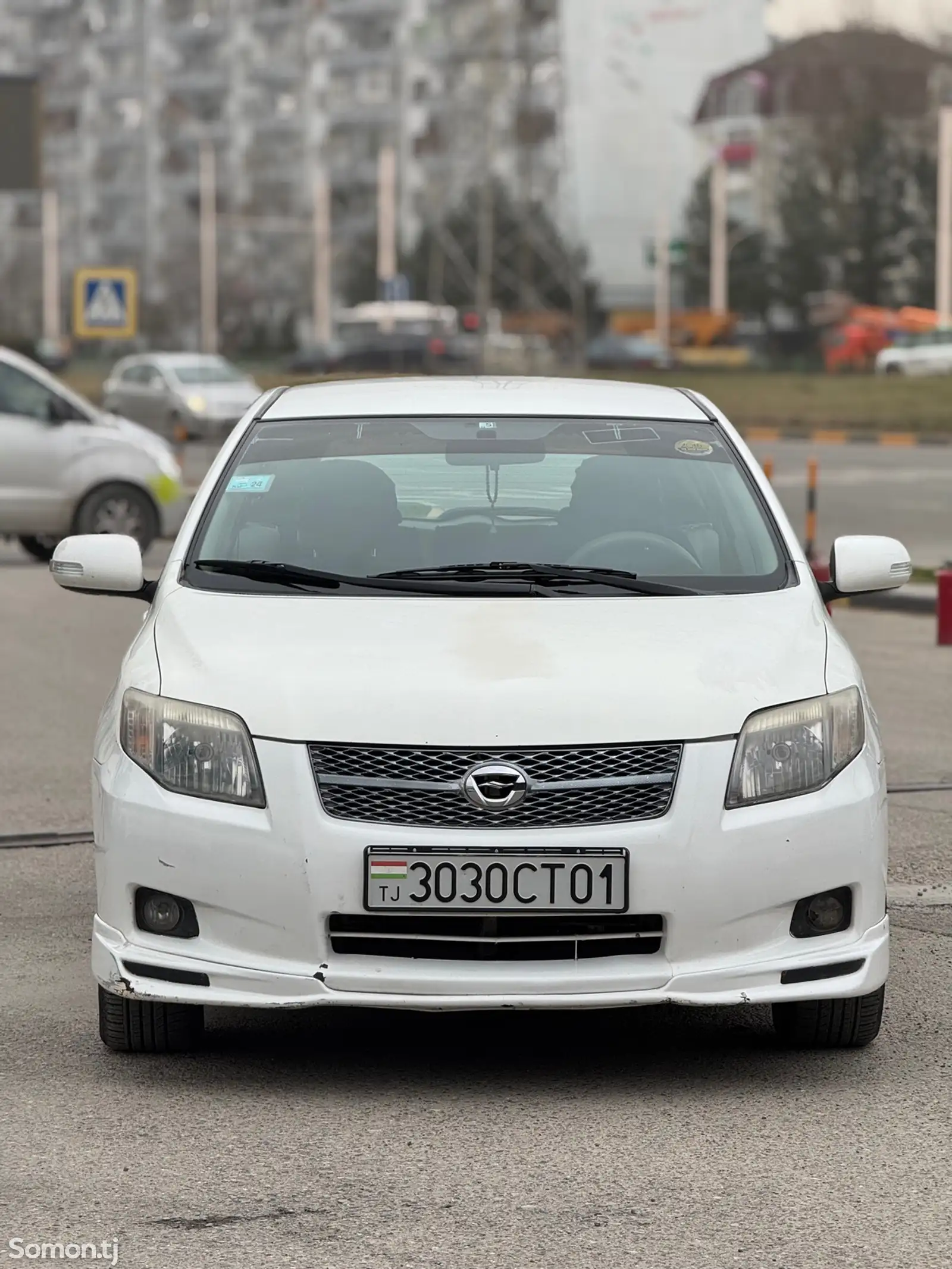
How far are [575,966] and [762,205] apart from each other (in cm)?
10080

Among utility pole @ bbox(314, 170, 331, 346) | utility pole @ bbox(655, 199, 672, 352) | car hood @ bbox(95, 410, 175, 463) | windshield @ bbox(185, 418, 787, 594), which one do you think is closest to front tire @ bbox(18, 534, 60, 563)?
car hood @ bbox(95, 410, 175, 463)

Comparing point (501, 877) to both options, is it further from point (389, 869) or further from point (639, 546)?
point (639, 546)

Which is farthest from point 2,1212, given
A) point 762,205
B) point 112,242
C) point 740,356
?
point 112,242

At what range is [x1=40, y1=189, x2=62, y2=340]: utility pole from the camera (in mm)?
110438

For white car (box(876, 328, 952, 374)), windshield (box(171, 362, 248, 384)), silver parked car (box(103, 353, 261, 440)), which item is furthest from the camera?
white car (box(876, 328, 952, 374))

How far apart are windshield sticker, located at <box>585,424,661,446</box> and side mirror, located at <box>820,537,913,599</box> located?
1.96 ft

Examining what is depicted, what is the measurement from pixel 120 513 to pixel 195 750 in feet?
45.3

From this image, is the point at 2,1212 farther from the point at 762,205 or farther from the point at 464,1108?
the point at 762,205

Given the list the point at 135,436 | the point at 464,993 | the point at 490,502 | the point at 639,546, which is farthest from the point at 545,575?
Result: the point at 135,436

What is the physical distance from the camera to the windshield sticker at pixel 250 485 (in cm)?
611

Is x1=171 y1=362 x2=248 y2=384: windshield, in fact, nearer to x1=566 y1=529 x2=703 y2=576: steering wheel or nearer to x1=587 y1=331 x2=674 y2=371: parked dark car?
x1=587 y1=331 x2=674 y2=371: parked dark car

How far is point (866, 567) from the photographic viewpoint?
6.04 m

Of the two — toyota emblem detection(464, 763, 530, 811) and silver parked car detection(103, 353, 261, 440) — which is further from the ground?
toyota emblem detection(464, 763, 530, 811)

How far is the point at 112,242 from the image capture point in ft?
426
